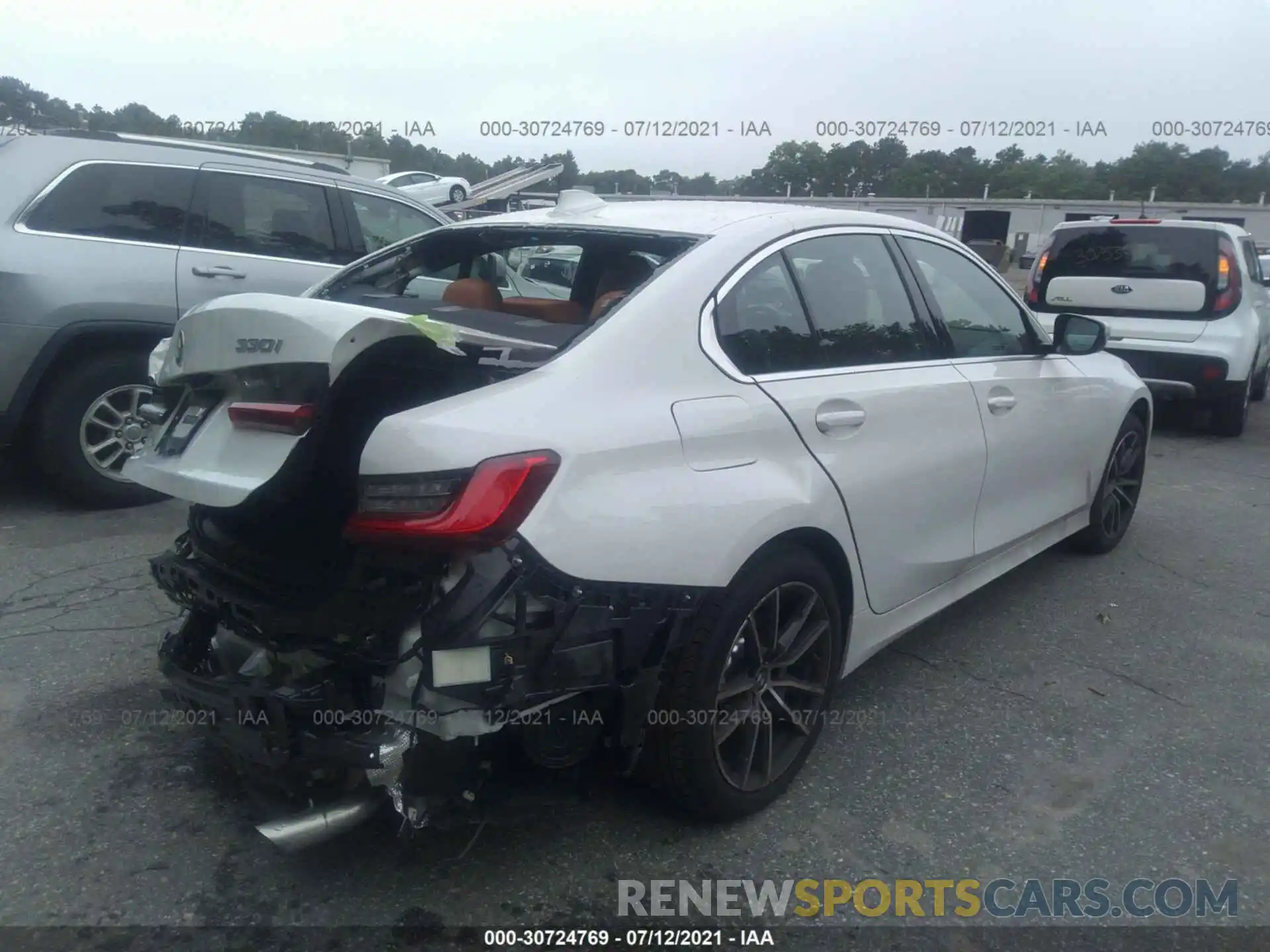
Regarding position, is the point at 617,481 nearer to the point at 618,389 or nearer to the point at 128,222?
the point at 618,389

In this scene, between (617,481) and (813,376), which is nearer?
(617,481)

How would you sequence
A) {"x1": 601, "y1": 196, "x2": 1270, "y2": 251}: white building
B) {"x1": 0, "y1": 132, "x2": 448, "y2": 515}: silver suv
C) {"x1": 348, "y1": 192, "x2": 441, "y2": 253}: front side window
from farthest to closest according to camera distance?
{"x1": 601, "y1": 196, "x2": 1270, "y2": 251}: white building < {"x1": 348, "y1": 192, "x2": 441, "y2": 253}: front side window < {"x1": 0, "y1": 132, "x2": 448, "y2": 515}: silver suv

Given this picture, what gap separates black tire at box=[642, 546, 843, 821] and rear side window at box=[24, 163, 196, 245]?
4.28m

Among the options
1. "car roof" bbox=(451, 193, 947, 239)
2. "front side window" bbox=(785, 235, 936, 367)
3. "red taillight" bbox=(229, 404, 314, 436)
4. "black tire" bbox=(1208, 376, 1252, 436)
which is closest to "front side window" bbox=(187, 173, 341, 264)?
"car roof" bbox=(451, 193, 947, 239)

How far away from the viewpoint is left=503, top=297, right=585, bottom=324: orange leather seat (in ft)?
11.3

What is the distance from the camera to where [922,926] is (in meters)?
2.53

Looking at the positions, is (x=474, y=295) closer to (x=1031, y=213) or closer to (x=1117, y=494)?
(x=1117, y=494)

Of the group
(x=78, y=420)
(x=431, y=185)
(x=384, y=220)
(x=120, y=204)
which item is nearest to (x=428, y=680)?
(x=78, y=420)

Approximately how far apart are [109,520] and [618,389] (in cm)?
388

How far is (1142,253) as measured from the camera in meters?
8.26

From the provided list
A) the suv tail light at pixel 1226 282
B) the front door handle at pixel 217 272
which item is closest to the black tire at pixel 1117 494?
the suv tail light at pixel 1226 282

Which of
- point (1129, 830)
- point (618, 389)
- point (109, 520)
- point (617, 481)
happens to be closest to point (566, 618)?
point (617, 481)

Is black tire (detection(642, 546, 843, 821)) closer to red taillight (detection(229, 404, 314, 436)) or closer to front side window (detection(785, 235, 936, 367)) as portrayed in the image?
front side window (detection(785, 235, 936, 367))

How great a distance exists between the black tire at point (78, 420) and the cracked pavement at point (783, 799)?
2.34ft
